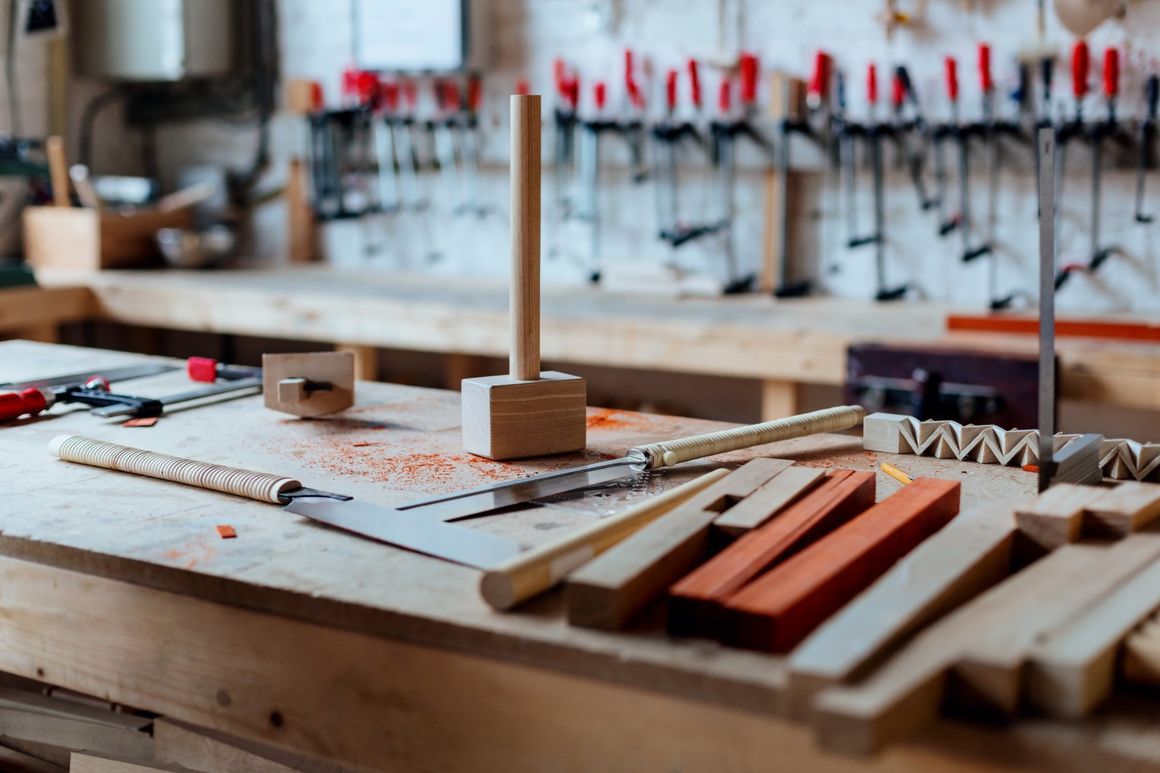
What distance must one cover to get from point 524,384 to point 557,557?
1.60ft

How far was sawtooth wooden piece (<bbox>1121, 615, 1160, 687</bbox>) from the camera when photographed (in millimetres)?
852

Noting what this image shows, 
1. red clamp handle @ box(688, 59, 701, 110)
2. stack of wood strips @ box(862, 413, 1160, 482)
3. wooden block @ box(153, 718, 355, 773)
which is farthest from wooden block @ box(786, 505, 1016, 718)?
red clamp handle @ box(688, 59, 701, 110)

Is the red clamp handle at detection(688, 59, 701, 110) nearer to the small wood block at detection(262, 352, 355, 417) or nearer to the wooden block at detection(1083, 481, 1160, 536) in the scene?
the small wood block at detection(262, 352, 355, 417)

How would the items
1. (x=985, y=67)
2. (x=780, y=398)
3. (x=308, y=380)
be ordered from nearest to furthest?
(x=308, y=380)
(x=780, y=398)
(x=985, y=67)

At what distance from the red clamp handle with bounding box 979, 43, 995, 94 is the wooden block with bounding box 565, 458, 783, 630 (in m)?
2.66

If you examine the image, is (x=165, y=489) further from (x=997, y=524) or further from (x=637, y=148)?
(x=637, y=148)

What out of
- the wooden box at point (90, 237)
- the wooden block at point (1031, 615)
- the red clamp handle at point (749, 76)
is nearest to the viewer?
the wooden block at point (1031, 615)

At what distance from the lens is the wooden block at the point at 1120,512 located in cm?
111

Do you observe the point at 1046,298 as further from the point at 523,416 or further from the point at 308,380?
the point at 308,380

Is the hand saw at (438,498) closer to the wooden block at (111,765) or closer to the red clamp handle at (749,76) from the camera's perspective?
the wooden block at (111,765)

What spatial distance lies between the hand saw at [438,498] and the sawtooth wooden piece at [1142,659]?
516 millimetres

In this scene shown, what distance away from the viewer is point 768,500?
119 centimetres

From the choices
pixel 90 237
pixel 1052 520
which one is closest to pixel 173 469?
pixel 1052 520

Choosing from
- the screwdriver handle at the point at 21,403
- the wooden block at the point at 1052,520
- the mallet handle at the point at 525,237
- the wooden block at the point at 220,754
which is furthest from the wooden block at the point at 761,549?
the screwdriver handle at the point at 21,403
